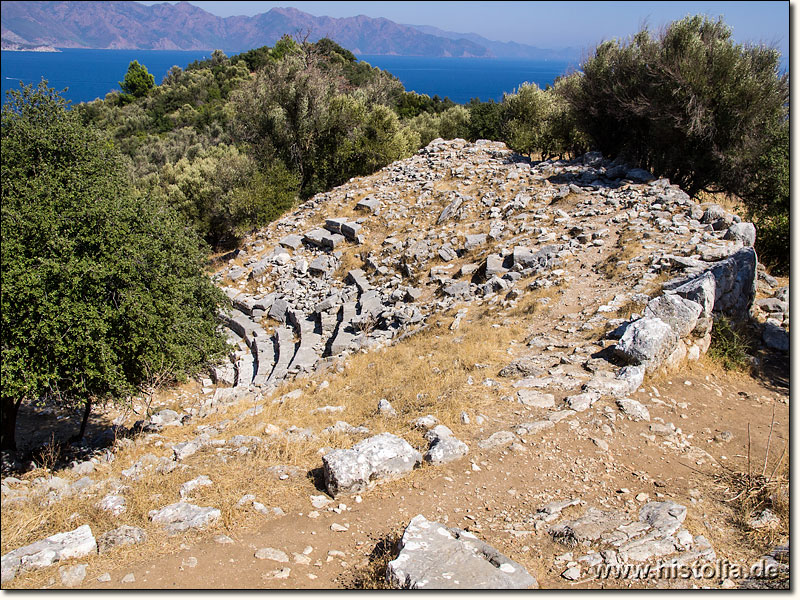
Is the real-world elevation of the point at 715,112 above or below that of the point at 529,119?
above

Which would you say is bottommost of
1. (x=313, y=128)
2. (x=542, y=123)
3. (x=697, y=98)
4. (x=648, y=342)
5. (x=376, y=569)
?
(x=376, y=569)

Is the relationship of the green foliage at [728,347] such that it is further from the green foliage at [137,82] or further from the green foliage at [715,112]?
the green foliage at [137,82]

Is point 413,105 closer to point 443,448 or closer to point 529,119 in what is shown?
point 529,119

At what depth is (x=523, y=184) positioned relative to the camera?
2261 centimetres

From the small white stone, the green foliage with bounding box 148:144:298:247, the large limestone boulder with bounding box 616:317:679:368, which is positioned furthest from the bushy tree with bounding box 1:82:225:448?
the green foliage with bounding box 148:144:298:247

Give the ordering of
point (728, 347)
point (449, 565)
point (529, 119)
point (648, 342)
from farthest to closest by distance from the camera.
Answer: point (529, 119) → point (728, 347) → point (648, 342) → point (449, 565)

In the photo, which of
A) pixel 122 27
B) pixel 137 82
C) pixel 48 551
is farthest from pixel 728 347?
pixel 137 82

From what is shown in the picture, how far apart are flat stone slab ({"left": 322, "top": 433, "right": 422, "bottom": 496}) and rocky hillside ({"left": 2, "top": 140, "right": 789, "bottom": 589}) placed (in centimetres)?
3

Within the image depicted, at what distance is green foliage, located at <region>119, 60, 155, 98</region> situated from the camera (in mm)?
81750

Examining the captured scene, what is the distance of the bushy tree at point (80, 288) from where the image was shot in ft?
27.6

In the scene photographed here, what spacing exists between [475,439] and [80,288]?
7.08 meters

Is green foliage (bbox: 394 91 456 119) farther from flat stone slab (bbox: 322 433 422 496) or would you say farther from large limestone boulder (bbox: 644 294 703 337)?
flat stone slab (bbox: 322 433 422 496)

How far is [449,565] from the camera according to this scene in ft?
17.1

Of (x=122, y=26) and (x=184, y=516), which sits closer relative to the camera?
(x=184, y=516)
